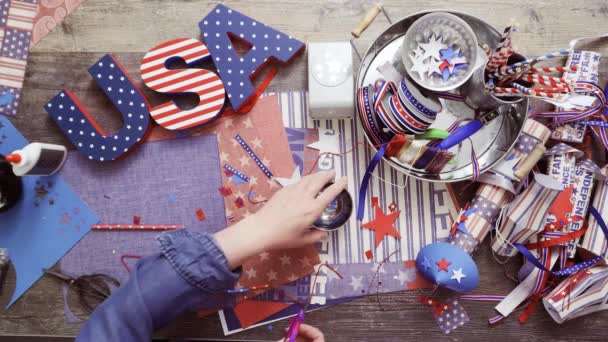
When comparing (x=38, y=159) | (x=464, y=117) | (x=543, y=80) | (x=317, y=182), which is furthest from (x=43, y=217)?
(x=543, y=80)

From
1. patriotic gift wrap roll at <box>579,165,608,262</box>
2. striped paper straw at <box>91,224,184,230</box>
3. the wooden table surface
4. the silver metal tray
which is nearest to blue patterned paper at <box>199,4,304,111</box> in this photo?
the wooden table surface

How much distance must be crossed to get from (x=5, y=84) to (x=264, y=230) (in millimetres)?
657

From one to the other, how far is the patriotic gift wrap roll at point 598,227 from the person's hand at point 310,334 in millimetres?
554

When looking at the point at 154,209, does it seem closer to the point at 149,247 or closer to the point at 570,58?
the point at 149,247

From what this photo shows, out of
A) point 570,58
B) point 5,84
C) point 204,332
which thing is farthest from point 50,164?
point 570,58

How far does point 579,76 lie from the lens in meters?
0.93

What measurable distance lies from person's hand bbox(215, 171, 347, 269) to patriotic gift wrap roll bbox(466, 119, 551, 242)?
29cm

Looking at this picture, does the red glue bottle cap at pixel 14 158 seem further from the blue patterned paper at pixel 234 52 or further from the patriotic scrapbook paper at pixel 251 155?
the blue patterned paper at pixel 234 52

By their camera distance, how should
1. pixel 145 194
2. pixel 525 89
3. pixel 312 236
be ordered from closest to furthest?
pixel 525 89 < pixel 312 236 < pixel 145 194

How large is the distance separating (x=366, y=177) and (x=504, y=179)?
27 centimetres

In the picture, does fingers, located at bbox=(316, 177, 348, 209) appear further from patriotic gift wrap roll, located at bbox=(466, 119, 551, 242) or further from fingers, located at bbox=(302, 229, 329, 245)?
patriotic gift wrap roll, located at bbox=(466, 119, 551, 242)

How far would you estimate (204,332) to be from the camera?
0.95 meters

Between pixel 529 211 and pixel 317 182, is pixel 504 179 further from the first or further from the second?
pixel 317 182

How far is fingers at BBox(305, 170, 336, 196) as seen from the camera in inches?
33.1
